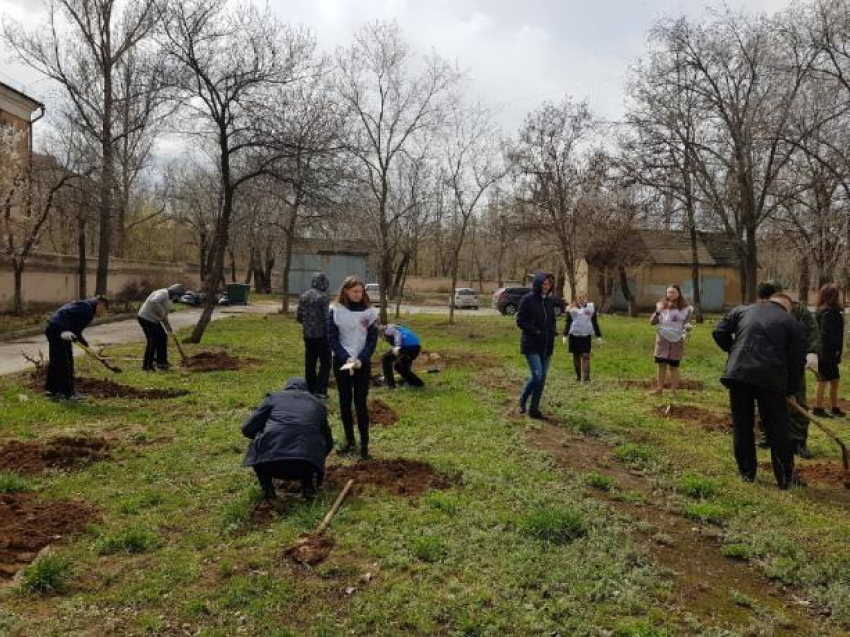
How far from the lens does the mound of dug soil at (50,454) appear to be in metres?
6.35

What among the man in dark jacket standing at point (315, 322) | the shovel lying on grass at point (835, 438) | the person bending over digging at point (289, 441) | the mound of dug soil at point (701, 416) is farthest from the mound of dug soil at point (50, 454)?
the mound of dug soil at point (701, 416)

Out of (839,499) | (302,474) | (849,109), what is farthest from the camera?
(849,109)

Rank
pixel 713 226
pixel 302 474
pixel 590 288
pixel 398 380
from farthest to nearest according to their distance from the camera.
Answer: pixel 590 288 < pixel 713 226 < pixel 398 380 < pixel 302 474

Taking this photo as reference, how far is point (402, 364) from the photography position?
36.0 feet

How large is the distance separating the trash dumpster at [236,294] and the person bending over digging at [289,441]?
37392 mm

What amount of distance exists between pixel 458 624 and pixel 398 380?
791 centimetres

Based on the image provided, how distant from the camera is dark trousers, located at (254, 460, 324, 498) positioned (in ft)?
16.9

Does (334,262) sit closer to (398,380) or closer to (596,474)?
(398,380)

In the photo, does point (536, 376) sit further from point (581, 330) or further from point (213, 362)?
point (213, 362)

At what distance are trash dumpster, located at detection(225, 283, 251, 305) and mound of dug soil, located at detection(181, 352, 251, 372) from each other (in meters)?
28.0

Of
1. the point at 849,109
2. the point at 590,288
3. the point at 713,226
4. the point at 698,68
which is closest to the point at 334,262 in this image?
the point at 590,288

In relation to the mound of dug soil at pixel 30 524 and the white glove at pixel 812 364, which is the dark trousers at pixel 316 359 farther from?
the white glove at pixel 812 364

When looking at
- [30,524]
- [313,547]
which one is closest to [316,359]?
[30,524]

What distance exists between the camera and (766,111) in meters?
19.3
